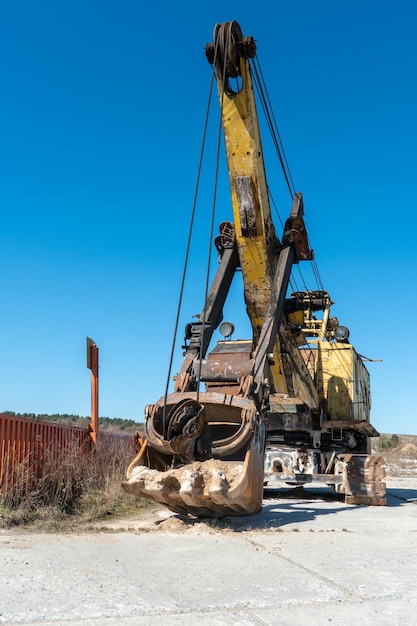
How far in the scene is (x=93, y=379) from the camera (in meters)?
12.1

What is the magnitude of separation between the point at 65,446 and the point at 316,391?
592 centimetres

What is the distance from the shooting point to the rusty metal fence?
879 cm

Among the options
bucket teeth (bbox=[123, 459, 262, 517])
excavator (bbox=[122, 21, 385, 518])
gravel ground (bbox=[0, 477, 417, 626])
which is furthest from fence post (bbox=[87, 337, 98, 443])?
bucket teeth (bbox=[123, 459, 262, 517])

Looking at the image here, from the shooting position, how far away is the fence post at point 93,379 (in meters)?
11.9

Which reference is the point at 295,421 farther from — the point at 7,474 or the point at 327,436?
the point at 7,474

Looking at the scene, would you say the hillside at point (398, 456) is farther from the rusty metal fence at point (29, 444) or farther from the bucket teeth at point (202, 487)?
the bucket teeth at point (202, 487)

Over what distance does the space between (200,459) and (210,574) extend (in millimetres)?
3320

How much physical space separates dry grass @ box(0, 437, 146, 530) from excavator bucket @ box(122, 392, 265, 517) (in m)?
1.15

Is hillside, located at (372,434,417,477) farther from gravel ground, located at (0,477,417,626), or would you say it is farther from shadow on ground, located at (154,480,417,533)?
gravel ground, located at (0,477,417,626)

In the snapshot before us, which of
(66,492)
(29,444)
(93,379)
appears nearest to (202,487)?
(66,492)

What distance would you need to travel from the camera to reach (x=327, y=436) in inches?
585

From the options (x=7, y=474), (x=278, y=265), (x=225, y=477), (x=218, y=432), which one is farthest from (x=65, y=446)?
(x=278, y=265)

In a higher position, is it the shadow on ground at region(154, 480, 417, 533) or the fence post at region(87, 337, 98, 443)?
the fence post at region(87, 337, 98, 443)

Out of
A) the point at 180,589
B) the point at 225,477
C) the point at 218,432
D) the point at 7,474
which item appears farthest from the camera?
the point at 218,432
